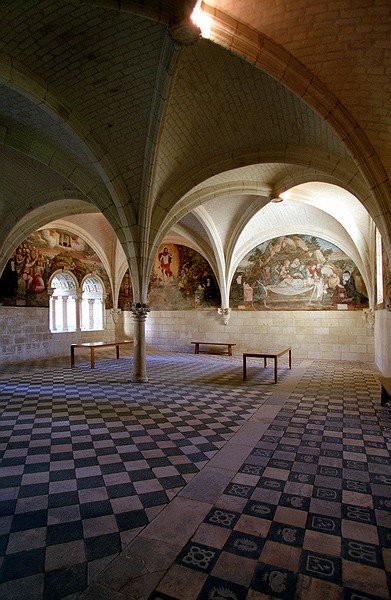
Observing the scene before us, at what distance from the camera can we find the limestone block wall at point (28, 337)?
1155 centimetres

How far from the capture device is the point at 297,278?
12695 millimetres

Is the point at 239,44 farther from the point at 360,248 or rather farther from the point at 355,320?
the point at 355,320

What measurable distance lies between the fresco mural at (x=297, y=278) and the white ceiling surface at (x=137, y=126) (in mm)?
2106

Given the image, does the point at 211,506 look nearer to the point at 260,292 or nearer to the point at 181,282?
the point at 260,292

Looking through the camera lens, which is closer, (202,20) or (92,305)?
(202,20)

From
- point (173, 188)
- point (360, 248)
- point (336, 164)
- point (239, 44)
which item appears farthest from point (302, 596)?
point (360, 248)

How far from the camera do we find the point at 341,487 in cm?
305

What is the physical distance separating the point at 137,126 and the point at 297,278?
818 centimetres

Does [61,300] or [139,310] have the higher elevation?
[61,300]

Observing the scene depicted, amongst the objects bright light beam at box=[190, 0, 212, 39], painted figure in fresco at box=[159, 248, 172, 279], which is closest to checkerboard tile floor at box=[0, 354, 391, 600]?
bright light beam at box=[190, 0, 212, 39]

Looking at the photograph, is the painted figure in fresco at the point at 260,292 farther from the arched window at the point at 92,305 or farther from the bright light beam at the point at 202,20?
the bright light beam at the point at 202,20

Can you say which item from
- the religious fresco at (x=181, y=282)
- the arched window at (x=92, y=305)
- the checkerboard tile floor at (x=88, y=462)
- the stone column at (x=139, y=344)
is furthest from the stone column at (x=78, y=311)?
the stone column at (x=139, y=344)

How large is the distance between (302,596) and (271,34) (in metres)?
5.33

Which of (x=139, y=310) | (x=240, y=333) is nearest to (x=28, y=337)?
(x=139, y=310)
